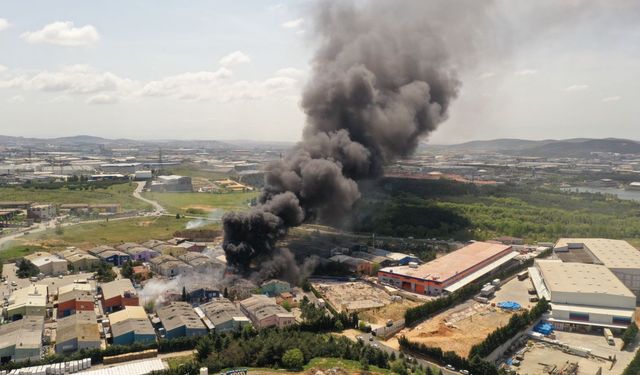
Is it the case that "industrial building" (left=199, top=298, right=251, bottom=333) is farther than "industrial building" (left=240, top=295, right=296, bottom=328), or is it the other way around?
"industrial building" (left=240, top=295, right=296, bottom=328)

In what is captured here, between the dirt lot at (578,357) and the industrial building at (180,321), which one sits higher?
the industrial building at (180,321)

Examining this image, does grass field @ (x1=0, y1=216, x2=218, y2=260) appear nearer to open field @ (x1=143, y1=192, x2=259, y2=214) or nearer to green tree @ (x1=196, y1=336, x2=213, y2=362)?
open field @ (x1=143, y1=192, x2=259, y2=214)

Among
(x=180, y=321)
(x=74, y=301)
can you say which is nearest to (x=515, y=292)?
(x=180, y=321)

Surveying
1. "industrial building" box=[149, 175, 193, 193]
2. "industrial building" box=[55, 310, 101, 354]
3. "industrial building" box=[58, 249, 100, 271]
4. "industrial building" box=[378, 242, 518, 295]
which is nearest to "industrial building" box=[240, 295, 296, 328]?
"industrial building" box=[55, 310, 101, 354]

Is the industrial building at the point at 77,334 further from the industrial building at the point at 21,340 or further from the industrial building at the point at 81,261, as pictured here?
the industrial building at the point at 81,261

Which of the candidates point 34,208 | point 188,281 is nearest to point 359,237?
point 188,281

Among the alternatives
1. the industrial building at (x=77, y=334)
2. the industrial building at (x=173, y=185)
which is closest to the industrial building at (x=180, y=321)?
the industrial building at (x=77, y=334)

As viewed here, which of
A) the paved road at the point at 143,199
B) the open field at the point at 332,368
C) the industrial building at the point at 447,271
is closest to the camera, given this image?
the open field at the point at 332,368
